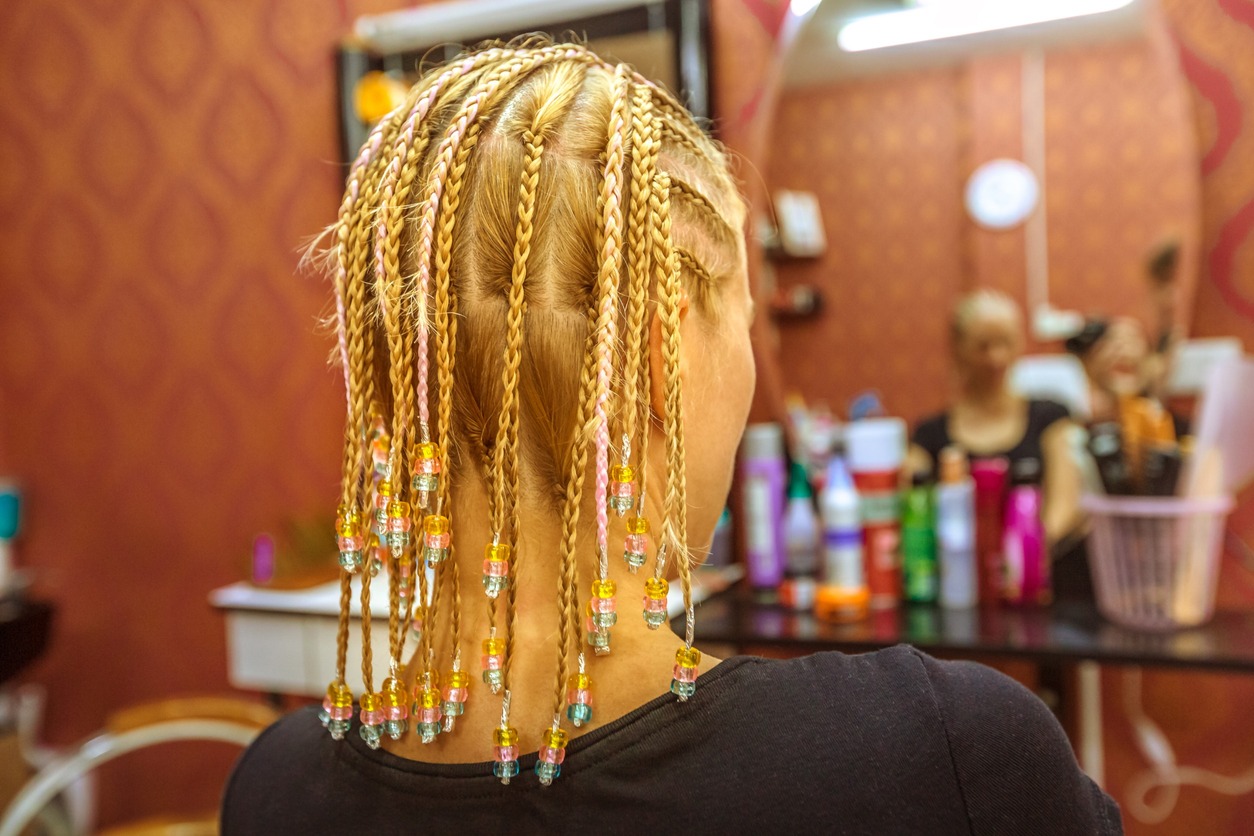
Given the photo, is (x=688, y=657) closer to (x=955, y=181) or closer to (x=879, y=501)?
(x=879, y=501)

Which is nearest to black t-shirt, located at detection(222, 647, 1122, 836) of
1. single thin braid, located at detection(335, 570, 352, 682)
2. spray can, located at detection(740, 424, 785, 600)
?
single thin braid, located at detection(335, 570, 352, 682)

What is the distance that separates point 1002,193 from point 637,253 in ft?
3.64

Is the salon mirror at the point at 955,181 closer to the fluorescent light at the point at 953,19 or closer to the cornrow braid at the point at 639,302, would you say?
the fluorescent light at the point at 953,19

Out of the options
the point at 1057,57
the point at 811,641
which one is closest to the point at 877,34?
the point at 1057,57

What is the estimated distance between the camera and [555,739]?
1.71 ft

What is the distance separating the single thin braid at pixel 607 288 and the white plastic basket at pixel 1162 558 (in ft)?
3.08

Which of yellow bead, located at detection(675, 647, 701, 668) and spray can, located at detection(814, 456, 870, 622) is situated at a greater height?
yellow bead, located at detection(675, 647, 701, 668)

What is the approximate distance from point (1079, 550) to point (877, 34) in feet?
2.85

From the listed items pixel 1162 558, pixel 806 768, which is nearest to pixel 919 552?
pixel 1162 558

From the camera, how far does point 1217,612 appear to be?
1.27 m

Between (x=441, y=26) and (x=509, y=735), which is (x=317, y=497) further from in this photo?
(x=509, y=735)

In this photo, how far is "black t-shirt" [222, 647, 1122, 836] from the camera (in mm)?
490

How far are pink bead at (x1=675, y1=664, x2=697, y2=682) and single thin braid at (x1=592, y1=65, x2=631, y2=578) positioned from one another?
7 centimetres

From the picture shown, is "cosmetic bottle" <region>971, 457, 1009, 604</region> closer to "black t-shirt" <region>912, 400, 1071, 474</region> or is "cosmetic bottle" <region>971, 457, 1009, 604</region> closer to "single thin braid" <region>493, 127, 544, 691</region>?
"black t-shirt" <region>912, 400, 1071, 474</region>
